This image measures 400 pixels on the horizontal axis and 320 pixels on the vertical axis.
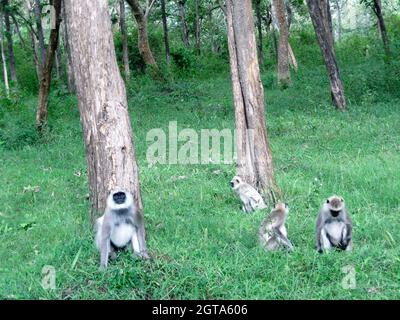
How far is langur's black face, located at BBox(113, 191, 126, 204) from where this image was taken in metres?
6.09

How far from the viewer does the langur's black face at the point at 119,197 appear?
6094mm

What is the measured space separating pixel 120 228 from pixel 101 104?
151 cm

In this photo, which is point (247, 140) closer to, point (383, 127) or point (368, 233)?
point (368, 233)

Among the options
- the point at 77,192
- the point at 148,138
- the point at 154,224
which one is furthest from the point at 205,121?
the point at 154,224

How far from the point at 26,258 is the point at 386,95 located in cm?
1247

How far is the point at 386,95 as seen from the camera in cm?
1666

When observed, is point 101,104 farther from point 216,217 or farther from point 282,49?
point 282,49

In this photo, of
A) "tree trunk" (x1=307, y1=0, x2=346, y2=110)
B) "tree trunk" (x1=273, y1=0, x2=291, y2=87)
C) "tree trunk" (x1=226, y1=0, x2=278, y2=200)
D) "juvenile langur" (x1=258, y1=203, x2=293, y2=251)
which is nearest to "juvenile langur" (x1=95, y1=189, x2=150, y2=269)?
"juvenile langur" (x1=258, y1=203, x2=293, y2=251)

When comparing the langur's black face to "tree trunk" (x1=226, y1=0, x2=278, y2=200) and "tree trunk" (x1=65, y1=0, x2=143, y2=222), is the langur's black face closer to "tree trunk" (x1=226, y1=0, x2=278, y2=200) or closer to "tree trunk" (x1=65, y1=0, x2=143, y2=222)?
"tree trunk" (x1=65, y1=0, x2=143, y2=222)

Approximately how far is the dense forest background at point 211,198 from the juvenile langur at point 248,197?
22 cm

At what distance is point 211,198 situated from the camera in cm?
898

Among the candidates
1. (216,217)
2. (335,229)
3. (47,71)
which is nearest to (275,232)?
(335,229)

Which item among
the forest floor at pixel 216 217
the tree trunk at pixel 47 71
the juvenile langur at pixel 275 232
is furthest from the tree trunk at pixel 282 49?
the juvenile langur at pixel 275 232

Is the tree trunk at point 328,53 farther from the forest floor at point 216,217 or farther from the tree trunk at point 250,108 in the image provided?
the tree trunk at point 250,108
